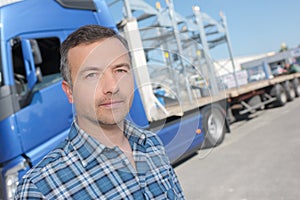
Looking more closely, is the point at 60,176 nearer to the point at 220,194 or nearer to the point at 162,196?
the point at 162,196

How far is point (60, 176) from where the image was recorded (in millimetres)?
679

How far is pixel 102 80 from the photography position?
56 centimetres

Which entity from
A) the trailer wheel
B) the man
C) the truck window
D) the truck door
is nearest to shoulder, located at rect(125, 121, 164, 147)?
the man

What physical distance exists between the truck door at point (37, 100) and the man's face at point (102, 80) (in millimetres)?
2034

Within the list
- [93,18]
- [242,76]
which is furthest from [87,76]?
[242,76]

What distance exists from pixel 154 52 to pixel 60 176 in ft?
1.35

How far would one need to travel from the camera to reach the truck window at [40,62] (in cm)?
256

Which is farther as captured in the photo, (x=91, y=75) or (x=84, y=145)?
(x=84, y=145)

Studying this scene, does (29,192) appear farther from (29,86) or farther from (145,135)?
(29,86)

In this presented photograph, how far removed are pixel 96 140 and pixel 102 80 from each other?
206 mm

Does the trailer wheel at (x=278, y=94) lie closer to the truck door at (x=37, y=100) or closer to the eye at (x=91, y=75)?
the truck door at (x=37, y=100)

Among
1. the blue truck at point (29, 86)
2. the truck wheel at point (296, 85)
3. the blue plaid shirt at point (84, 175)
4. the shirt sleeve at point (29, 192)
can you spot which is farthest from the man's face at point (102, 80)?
the truck wheel at point (296, 85)

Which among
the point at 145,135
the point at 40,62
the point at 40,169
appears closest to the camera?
the point at 40,169

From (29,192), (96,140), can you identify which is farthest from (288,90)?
(29,192)
